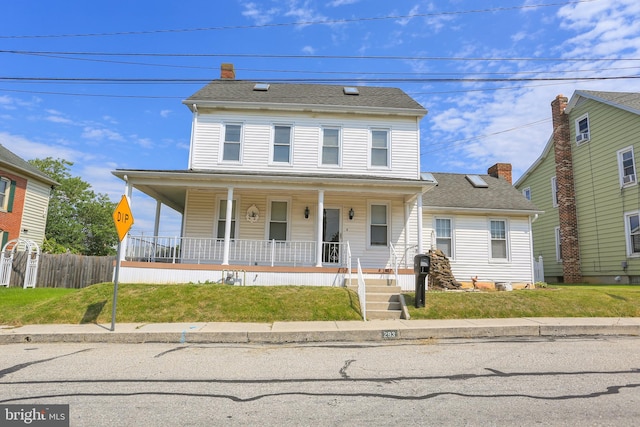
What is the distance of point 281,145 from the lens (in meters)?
14.8

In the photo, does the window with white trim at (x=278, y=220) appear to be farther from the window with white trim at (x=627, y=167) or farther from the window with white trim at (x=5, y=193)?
the window with white trim at (x=5, y=193)

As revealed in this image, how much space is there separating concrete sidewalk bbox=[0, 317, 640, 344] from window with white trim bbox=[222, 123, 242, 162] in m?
7.49

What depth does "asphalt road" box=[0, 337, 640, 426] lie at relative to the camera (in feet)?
12.0

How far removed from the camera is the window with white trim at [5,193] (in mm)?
20438

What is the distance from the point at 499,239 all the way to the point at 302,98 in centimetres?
938

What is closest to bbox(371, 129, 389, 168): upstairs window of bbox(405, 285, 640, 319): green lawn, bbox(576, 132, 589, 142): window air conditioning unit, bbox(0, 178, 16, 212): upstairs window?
bbox(405, 285, 640, 319): green lawn

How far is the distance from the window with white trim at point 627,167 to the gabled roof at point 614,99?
5.67 feet

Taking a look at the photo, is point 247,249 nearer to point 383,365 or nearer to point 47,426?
point 383,365

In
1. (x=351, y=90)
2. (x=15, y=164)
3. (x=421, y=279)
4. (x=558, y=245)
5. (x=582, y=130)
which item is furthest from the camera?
(x=558, y=245)

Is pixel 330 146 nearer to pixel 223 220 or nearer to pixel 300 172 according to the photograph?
pixel 300 172

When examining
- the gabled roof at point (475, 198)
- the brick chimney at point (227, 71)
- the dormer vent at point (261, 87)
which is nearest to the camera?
the gabled roof at point (475, 198)

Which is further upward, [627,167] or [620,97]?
[620,97]

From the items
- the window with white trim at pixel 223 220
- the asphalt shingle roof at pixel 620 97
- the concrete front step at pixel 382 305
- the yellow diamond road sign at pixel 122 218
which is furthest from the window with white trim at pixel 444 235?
the yellow diamond road sign at pixel 122 218

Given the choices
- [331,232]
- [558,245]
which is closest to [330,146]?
[331,232]
